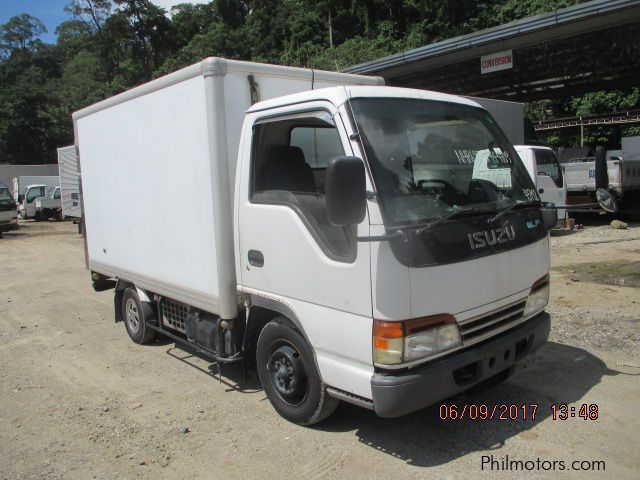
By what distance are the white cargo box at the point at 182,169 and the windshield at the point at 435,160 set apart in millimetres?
1243

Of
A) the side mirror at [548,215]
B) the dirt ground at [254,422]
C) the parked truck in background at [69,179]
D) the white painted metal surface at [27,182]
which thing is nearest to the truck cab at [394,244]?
the side mirror at [548,215]

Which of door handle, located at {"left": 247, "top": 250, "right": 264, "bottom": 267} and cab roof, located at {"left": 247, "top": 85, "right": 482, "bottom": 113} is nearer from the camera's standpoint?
cab roof, located at {"left": 247, "top": 85, "right": 482, "bottom": 113}

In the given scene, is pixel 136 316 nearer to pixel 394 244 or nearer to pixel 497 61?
pixel 394 244

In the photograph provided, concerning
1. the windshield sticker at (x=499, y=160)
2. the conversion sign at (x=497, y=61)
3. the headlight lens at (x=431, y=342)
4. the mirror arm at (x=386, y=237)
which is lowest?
the headlight lens at (x=431, y=342)

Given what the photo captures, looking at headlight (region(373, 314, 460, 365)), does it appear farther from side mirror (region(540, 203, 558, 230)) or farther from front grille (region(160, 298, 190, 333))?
front grille (region(160, 298, 190, 333))

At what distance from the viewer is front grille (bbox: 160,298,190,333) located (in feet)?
17.8

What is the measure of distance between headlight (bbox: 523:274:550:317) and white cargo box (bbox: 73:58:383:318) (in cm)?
226

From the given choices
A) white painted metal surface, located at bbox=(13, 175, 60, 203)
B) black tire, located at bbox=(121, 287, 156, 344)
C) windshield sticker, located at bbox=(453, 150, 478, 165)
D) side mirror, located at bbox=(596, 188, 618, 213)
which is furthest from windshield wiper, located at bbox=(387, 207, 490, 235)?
white painted metal surface, located at bbox=(13, 175, 60, 203)

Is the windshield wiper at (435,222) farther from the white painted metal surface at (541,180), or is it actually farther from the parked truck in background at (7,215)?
the parked truck in background at (7,215)

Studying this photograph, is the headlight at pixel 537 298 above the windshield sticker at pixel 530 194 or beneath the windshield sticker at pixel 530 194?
beneath

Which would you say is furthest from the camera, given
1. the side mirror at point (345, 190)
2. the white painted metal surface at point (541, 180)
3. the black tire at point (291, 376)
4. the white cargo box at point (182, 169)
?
the white painted metal surface at point (541, 180)

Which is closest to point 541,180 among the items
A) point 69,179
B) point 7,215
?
point 69,179

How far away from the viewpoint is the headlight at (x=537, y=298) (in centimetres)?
392

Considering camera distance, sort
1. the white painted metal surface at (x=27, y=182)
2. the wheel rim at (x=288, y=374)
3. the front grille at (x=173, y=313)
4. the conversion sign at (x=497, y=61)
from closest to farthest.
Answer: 1. the wheel rim at (x=288, y=374)
2. the front grille at (x=173, y=313)
3. the conversion sign at (x=497, y=61)
4. the white painted metal surface at (x=27, y=182)
